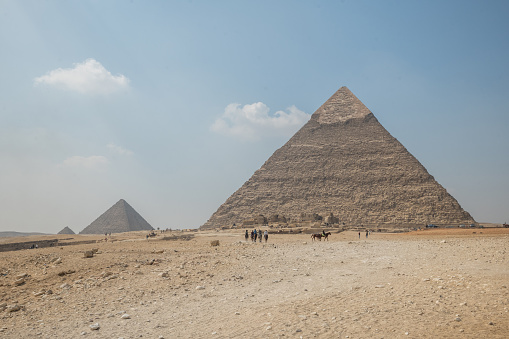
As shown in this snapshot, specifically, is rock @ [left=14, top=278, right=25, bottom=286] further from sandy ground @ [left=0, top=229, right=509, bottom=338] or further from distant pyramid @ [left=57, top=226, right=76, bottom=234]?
distant pyramid @ [left=57, top=226, right=76, bottom=234]

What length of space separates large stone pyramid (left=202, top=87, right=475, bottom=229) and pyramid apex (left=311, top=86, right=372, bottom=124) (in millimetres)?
69

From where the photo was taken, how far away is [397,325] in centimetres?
476

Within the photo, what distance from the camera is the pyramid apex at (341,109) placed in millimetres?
127950

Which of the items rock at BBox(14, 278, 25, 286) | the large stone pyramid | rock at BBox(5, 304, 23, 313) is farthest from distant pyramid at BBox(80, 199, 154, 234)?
rock at BBox(5, 304, 23, 313)

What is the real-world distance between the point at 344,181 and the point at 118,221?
6904 centimetres

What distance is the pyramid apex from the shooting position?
128 m

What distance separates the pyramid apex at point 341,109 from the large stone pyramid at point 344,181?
2.7 inches

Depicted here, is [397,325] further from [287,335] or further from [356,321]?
[287,335]

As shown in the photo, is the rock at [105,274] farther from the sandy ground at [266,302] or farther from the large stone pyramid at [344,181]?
the large stone pyramid at [344,181]

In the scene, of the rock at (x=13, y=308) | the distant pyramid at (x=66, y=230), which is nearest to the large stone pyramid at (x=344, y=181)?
the distant pyramid at (x=66, y=230)

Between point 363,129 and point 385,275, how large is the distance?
398 feet

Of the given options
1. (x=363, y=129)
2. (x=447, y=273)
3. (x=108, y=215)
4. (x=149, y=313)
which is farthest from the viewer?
(x=363, y=129)

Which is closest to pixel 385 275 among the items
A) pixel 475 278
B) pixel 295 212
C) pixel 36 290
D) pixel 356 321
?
pixel 475 278

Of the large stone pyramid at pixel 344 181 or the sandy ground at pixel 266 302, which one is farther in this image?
the large stone pyramid at pixel 344 181
